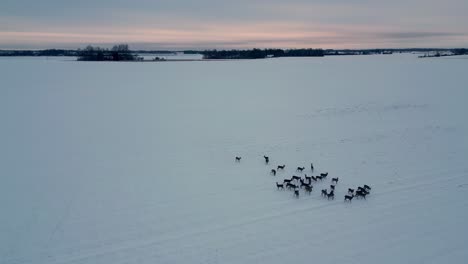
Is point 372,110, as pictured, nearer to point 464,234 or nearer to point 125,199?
point 464,234

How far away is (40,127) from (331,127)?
54.6 ft

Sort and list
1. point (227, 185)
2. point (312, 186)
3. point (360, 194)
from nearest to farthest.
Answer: point (360, 194) < point (312, 186) < point (227, 185)

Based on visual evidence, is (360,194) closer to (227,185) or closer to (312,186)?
(312,186)

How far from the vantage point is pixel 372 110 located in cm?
2872

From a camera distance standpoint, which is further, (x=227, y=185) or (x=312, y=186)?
(x=227, y=185)

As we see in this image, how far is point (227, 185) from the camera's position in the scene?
14484 mm

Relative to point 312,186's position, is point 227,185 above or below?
below

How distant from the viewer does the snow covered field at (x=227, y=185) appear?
1028cm

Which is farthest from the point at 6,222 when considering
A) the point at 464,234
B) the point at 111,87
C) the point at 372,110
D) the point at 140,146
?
the point at 111,87

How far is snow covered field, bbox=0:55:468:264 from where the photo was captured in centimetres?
1028

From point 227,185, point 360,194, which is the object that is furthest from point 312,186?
point 227,185

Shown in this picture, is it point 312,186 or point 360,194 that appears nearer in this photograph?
point 360,194

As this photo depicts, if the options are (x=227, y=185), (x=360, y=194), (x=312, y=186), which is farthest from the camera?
(x=227, y=185)

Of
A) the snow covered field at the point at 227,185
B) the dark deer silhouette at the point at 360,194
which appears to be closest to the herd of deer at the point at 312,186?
the dark deer silhouette at the point at 360,194
